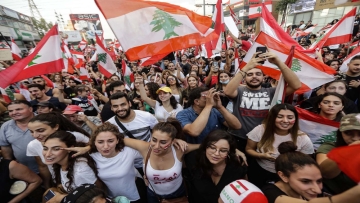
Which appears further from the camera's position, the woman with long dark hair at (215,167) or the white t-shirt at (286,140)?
the white t-shirt at (286,140)

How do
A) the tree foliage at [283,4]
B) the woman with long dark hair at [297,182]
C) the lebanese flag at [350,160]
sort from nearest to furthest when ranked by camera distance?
the lebanese flag at [350,160] < the woman with long dark hair at [297,182] < the tree foliage at [283,4]

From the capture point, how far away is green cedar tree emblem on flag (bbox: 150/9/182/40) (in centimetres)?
290

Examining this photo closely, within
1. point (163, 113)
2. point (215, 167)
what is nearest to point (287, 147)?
point (215, 167)

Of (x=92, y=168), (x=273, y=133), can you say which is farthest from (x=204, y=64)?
(x=92, y=168)

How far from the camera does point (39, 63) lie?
3.66 m

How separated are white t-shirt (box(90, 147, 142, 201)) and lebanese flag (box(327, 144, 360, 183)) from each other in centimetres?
196

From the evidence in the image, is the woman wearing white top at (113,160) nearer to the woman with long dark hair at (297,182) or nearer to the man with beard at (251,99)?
the woman with long dark hair at (297,182)

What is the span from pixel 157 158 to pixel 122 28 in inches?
72.8

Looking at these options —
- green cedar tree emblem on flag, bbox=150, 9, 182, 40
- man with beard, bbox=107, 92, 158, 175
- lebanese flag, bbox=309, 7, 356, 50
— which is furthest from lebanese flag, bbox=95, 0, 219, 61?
lebanese flag, bbox=309, 7, 356, 50

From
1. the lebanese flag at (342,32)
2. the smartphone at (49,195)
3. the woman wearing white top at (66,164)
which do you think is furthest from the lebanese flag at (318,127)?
the smartphone at (49,195)

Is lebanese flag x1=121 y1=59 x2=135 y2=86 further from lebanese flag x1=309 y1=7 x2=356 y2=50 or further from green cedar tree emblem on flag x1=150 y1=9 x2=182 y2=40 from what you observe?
lebanese flag x1=309 y1=7 x2=356 y2=50

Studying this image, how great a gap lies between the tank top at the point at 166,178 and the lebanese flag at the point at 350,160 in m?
1.45

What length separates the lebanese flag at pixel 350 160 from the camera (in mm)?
1077

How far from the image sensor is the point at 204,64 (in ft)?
29.9
